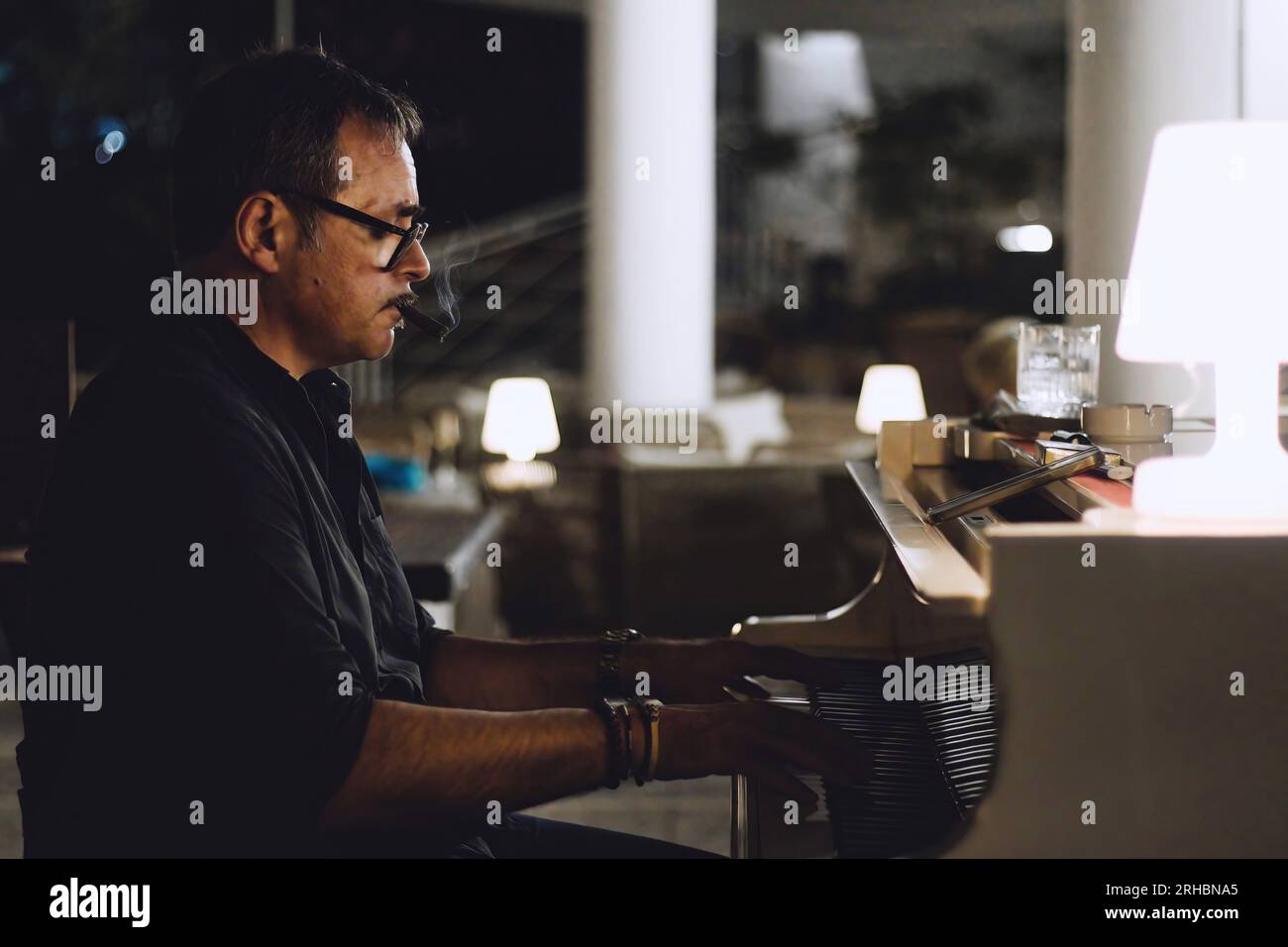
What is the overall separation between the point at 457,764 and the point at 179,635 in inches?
11.8

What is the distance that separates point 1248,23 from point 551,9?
32.4ft

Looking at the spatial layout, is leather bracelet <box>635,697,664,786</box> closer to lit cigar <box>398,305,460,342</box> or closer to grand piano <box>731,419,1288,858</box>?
grand piano <box>731,419,1288,858</box>

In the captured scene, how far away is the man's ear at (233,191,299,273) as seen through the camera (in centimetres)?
161

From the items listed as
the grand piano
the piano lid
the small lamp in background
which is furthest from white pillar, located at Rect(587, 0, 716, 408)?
the grand piano

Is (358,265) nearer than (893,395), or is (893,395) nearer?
(358,265)

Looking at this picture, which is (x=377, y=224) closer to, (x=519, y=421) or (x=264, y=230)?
(x=264, y=230)

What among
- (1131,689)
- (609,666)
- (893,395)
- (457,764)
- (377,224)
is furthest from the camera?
(893,395)

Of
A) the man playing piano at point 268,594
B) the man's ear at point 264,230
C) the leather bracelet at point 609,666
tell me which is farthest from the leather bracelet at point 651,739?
the man's ear at point 264,230

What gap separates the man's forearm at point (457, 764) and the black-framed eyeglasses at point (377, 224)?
575 mm

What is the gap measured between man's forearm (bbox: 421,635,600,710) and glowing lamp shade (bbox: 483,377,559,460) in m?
4.34

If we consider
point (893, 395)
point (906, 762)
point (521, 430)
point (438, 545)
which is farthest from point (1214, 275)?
point (521, 430)

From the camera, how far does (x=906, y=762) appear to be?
1.81 meters

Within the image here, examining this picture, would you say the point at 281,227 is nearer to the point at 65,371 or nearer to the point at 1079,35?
the point at 65,371

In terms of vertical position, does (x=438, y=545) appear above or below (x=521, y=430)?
below
